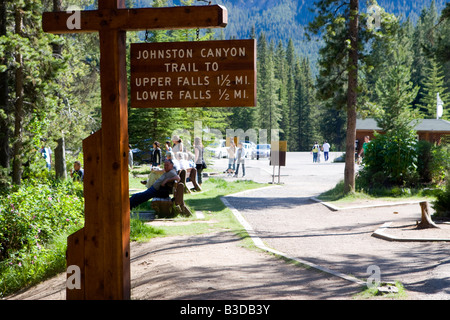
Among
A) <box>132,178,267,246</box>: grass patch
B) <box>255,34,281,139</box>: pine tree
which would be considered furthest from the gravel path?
<box>255,34,281,139</box>: pine tree

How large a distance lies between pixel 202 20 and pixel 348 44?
11.8m

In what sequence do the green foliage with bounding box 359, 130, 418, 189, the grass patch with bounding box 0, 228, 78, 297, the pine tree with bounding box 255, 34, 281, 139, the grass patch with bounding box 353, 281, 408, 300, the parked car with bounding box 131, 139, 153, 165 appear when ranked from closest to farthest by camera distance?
the grass patch with bounding box 353, 281, 408, 300 → the grass patch with bounding box 0, 228, 78, 297 → the green foliage with bounding box 359, 130, 418, 189 → the parked car with bounding box 131, 139, 153, 165 → the pine tree with bounding box 255, 34, 281, 139

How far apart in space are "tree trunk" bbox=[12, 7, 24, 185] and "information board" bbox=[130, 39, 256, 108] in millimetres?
9007

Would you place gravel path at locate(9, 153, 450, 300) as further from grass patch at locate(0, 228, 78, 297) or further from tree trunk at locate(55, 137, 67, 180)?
tree trunk at locate(55, 137, 67, 180)

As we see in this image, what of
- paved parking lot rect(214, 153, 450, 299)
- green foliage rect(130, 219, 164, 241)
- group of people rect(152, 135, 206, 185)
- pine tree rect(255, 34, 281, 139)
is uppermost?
pine tree rect(255, 34, 281, 139)

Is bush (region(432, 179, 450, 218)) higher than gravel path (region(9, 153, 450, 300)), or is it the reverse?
bush (region(432, 179, 450, 218))

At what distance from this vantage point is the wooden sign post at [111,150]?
196 inches

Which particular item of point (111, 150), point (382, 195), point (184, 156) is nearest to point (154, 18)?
point (111, 150)

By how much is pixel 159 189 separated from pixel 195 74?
21.3 ft

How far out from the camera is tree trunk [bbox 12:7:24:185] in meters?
13.2

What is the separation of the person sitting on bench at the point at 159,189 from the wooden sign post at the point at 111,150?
19.7 ft

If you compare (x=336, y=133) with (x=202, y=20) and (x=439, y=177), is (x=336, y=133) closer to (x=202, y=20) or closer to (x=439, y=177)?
(x=439, y=177)

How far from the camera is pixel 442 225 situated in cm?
1041
